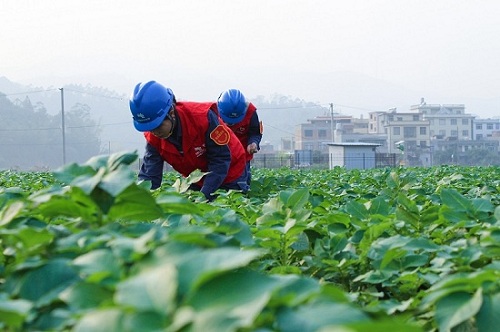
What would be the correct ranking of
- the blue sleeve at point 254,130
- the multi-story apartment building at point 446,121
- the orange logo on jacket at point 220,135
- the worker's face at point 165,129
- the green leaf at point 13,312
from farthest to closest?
the multi-story apartment building at point 446,121 < the blue sleeve at point 254,130 < the orange logo on jacket at point 220,135 < the worker's face at point 165,129 < the green leaf at point 13,312

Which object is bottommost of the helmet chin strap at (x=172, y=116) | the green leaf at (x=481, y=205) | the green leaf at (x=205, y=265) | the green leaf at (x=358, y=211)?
the green leaf at (x=358, y=211)

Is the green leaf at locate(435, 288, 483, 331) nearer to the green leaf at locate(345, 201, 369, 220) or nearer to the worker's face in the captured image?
the green leaf at locate(345, 201, 369, 220)

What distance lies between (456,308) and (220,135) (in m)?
3.60

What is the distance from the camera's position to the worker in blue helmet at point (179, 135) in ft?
14.2

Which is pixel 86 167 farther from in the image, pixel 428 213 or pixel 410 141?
pixel 410 141

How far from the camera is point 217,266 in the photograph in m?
0.77

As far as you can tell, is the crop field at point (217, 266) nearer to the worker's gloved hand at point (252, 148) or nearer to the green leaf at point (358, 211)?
the green leaf at point (358, 211)

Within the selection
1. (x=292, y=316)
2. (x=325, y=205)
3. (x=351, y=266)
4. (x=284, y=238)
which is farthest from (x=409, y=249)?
(x=325, y=205)

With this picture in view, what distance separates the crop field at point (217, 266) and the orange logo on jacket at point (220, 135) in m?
2.47

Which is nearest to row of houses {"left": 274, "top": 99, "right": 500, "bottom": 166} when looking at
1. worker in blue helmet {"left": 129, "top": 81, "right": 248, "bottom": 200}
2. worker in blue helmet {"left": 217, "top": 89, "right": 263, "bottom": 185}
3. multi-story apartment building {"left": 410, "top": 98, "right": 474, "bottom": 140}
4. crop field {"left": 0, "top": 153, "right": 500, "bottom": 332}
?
multi-story apartment building {"left": 410, "top": 98, "right": 474, "bottom": 140}

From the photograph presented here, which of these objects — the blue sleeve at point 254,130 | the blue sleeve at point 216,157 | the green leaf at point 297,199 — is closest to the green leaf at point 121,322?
the green leaf at point 297,199

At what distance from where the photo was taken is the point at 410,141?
74625mm

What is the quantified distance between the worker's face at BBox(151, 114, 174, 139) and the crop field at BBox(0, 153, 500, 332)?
236 centimetres

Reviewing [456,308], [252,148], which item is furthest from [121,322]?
[252,148]
